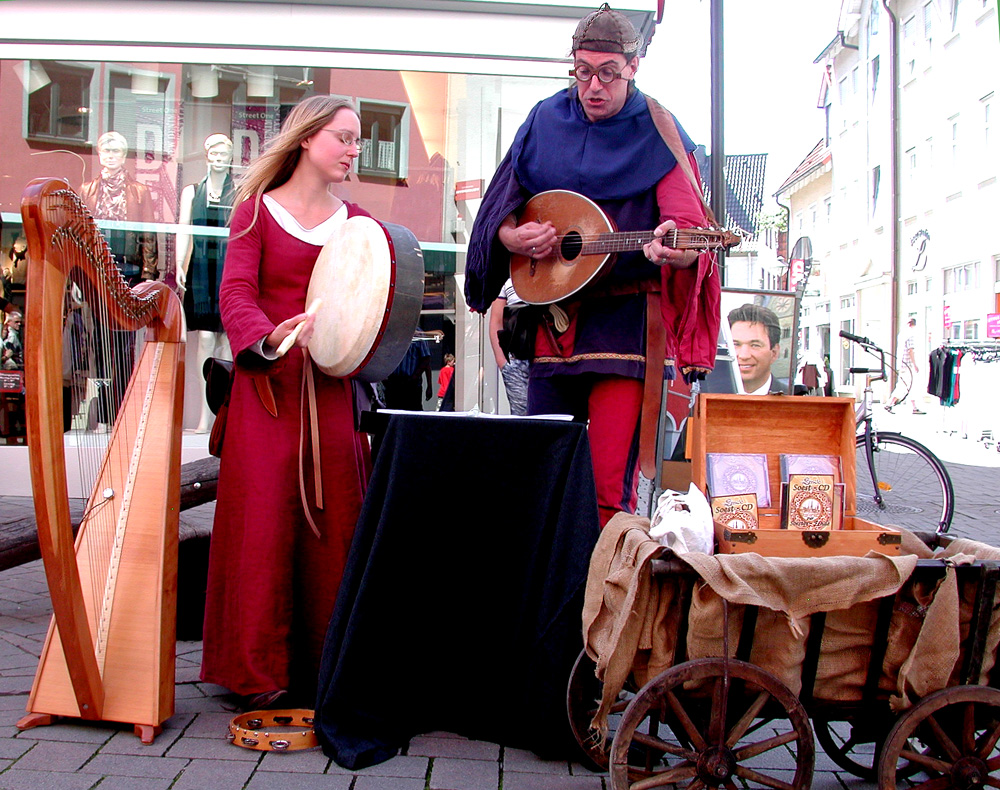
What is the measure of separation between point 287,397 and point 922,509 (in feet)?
14.8

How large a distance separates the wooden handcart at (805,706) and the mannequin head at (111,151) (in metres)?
6.50

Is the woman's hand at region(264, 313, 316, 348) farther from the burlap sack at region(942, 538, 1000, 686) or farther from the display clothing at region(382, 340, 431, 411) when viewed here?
the burlap sack at region(942, 538, 1000, 686)

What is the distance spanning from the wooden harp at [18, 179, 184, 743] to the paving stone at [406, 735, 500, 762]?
686 mm

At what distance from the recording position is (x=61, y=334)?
220cm

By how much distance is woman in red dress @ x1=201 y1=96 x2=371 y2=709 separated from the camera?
2725 millimetres

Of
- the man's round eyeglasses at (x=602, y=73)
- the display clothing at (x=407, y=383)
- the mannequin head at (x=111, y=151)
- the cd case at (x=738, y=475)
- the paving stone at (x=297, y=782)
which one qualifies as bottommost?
the paving stone at (x=297, y=782)

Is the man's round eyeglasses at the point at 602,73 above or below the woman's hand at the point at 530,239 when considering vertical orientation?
above

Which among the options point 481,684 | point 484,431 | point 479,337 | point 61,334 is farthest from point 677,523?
point 479,337

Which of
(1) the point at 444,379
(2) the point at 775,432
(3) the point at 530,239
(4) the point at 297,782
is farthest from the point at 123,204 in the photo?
(2) the point at 775,432

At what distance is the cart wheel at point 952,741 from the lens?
204cm

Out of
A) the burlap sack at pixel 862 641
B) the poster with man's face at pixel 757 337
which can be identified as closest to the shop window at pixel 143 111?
the poster with man's face at pixel 757 337

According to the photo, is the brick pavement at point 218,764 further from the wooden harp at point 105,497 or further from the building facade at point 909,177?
the building facade at point 909,177

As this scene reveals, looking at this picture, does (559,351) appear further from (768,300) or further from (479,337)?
(768,300)

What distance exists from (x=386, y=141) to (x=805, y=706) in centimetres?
591
